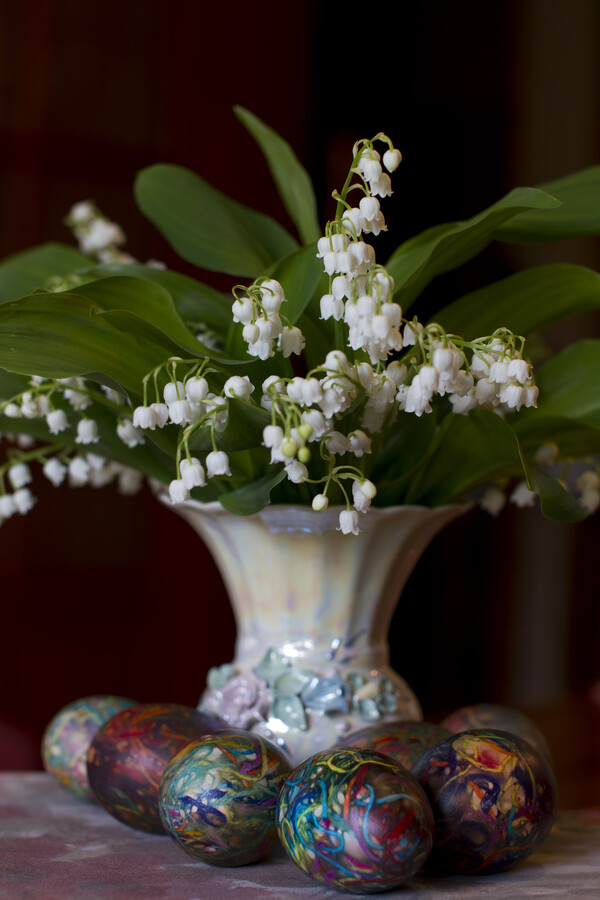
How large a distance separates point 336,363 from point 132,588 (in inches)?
51.3

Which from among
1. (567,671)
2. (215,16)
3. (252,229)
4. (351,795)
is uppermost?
(215,16)

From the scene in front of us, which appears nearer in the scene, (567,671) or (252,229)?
(252,229)

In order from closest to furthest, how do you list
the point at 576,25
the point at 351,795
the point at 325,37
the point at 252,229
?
the point at 351,795 → the point at 252,229 → the point at 325,37 → the point at 576,25

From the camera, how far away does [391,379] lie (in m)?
0.53

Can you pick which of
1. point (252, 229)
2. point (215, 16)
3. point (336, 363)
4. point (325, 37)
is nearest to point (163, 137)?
point (215, 16)

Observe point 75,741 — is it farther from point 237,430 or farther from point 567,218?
point 567,218

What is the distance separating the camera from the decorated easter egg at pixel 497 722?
715 mm

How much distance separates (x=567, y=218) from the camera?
0.64m

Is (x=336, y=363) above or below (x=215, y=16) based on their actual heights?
below

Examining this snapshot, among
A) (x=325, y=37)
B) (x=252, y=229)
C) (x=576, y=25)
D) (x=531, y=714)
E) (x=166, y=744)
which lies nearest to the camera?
(x=166, y=744)

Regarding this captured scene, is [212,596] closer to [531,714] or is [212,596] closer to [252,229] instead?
[531,714]

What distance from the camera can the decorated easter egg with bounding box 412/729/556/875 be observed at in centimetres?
53

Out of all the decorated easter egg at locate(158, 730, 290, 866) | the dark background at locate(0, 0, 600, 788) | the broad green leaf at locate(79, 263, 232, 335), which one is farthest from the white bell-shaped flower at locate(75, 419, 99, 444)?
the dark background at locate(0, 0, 600, 788)

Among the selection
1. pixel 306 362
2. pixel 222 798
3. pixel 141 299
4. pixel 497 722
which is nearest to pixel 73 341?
pixel 141 299
